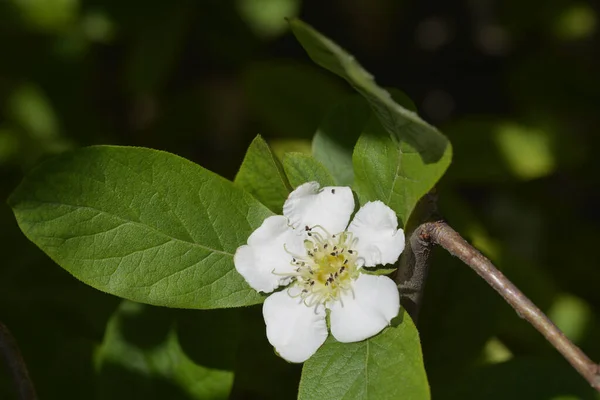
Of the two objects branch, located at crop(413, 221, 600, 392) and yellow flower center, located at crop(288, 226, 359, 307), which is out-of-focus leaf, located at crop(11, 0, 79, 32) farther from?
branch, located at crop(413, 221, 600, 392)

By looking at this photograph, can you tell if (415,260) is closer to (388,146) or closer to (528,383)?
(388,146)

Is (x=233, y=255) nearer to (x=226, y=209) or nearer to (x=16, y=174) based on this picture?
(x=226, y=209)

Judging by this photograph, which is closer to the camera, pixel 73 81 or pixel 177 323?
pixel 177 323

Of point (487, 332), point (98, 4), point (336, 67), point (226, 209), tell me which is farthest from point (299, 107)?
point (336, 67)

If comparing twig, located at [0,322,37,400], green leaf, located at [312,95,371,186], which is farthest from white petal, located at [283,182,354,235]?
twig, located at [0,322,37,400]

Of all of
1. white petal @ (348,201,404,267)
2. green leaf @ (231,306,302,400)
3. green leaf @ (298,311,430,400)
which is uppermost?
white petal @ (348,201,404,267)
